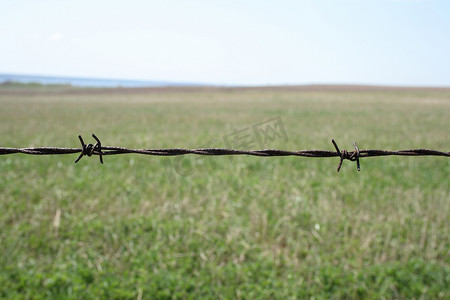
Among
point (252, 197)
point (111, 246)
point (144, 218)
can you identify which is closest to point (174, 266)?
point (111, 246)

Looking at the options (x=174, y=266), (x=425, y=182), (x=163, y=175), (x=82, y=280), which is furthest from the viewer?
(x=163, y=175)

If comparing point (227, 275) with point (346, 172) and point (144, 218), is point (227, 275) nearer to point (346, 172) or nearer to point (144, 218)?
point (144, 218)

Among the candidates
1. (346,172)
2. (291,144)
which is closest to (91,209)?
(346,172)

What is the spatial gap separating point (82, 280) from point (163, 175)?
122 inches

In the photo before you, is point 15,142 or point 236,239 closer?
point 236,239

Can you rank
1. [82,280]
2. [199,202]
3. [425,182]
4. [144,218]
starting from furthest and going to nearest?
[425,182]
[199,202]
[144,218]
[82,280]

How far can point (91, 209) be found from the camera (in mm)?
4203

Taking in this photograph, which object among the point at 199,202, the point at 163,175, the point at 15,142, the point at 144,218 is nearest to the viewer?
the point at 144,218

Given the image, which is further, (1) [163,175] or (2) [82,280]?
(1) [163,175]

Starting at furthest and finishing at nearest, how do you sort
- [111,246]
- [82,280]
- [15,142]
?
[15,142] < [111,246] < [82,280]

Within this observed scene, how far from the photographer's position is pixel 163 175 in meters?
5.83

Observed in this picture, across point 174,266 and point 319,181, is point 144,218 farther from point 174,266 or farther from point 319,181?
point 319,181

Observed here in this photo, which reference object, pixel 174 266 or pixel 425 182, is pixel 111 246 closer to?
pixel 174 266

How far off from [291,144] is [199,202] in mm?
4848
